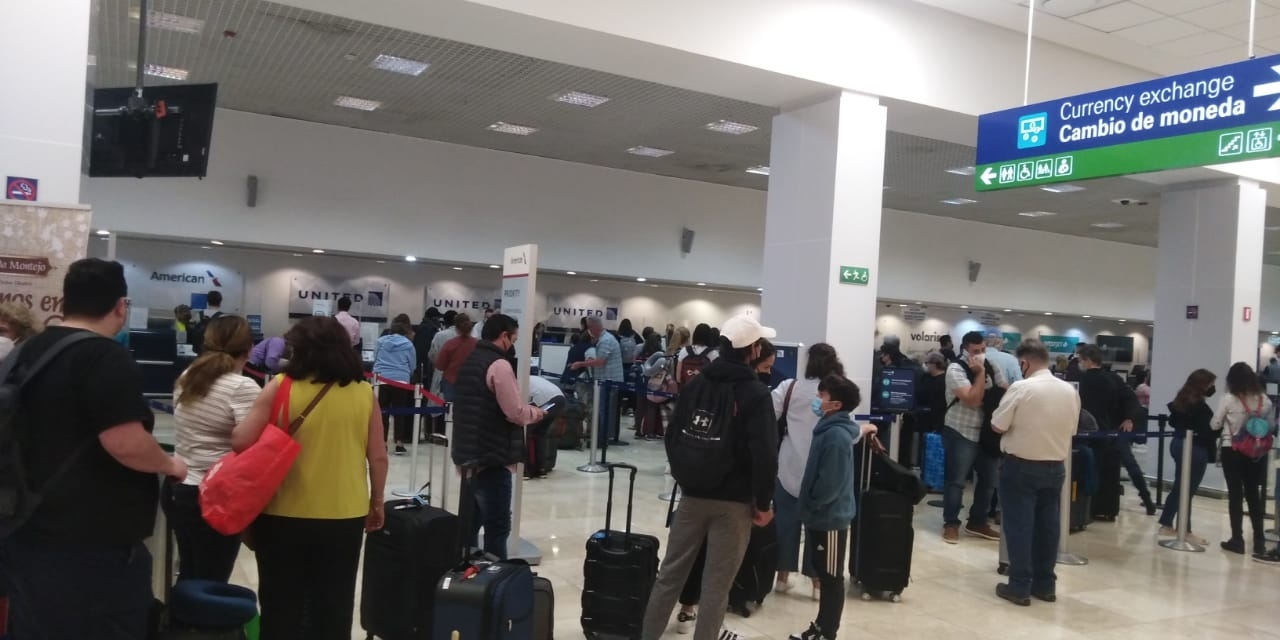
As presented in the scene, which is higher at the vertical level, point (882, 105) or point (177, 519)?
point (882, 105)

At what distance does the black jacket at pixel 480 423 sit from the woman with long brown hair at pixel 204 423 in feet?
4.74

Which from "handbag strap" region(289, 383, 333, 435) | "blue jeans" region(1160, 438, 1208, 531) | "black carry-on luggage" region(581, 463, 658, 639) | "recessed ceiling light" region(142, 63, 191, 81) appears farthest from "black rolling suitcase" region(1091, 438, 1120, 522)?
"recessed ceiling light" region(142, 63, 191, 81)

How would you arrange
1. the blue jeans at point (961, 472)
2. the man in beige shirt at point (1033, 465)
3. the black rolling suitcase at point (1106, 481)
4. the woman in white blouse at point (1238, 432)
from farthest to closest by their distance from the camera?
the black rolling suitcase at point (1106, 481) < the blue jeans at point (961, 472) < the woman in white blouse at point (1238, 432) < the man in beige shirt at point (1033, 465)

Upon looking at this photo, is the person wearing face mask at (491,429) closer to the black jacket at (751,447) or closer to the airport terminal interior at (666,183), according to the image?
the airport terminal interior at (666,183)

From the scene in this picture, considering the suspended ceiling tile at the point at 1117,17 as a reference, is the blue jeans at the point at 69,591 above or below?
below

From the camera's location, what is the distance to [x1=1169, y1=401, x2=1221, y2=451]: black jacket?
24.3 feet

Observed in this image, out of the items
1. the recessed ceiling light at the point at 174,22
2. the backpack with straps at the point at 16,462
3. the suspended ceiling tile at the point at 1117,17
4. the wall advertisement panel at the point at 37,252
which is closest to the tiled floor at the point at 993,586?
the wall advertisement panel at the point at 37,252

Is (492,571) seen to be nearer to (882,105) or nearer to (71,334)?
(71,334)

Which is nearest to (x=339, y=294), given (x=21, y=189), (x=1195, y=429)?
(x=21, y=189)

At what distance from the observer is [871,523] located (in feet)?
17.1

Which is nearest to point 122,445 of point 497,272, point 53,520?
point 53,520

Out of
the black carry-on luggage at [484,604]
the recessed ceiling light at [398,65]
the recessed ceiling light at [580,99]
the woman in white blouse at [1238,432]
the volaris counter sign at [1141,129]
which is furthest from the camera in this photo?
the recessed ceiling light at [580,99]

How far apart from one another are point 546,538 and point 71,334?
4.27 metres

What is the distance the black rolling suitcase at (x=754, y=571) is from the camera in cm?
473
